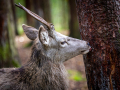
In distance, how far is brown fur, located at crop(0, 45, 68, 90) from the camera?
3.30 metres

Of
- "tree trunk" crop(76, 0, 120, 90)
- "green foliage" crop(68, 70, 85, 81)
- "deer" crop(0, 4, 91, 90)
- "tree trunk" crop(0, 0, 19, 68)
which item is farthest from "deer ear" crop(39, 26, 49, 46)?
"tree trunk" crop(0, 0, 19, 68)

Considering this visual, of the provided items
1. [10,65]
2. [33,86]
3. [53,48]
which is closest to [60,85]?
[33,86]

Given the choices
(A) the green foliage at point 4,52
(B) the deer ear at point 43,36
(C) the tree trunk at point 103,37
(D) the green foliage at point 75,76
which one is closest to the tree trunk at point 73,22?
(D) the green foliage at point 75,76

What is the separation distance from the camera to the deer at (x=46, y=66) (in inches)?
130

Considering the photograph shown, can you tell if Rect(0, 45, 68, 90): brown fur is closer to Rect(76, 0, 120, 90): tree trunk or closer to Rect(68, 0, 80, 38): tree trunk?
Rect(76, 0, 120, 90): tree trunk

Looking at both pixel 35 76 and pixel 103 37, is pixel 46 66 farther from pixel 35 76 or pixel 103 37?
pixel 103 37

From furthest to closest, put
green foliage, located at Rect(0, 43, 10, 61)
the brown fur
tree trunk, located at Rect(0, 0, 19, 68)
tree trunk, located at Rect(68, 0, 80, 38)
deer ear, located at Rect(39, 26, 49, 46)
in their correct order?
tree trunk, located at Rect(68, 0, 80, 38)
green foliage, located at Rect(0, 43, 10, 61)
tree trunk, located at Rect(0, 0, 19, 68)
the brown fur
deer ear, located at Rect(39, 26, 49, 46)

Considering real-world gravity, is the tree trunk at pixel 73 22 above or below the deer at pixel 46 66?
above

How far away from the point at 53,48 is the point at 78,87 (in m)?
3.18

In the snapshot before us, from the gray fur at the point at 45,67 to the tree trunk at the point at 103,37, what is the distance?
0.96 ft

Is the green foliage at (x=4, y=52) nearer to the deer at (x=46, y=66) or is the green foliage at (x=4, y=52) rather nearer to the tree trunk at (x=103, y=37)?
the deer at (x=46, y=66)

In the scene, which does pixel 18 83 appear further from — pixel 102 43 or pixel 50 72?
pixel 102 43

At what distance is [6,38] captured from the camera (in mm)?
6664

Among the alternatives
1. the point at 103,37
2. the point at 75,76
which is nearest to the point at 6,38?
the point at 75,76
